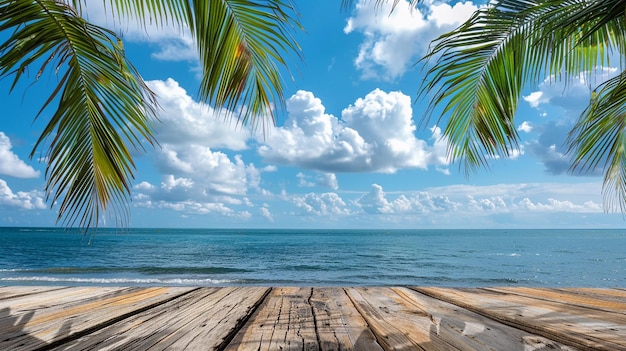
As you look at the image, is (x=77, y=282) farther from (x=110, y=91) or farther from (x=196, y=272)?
(x=110, y=91)

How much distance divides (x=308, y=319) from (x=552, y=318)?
1.05 m

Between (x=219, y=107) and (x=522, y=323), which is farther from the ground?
(x=219, y=107)

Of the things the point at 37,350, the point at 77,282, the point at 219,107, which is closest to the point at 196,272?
the point at 77,282

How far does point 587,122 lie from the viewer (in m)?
3.69

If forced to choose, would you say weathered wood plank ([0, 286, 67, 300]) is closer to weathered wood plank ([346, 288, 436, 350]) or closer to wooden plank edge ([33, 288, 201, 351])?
wooden plank edge ([33, 288, 201, 351])

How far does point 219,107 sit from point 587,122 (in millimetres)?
3391

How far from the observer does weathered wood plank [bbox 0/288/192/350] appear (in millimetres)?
1354

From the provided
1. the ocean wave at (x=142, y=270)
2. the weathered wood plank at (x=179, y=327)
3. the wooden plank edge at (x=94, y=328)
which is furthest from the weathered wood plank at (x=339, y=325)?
the ocean wave at (x=142, y=270)

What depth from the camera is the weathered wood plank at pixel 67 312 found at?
1354 millimetres

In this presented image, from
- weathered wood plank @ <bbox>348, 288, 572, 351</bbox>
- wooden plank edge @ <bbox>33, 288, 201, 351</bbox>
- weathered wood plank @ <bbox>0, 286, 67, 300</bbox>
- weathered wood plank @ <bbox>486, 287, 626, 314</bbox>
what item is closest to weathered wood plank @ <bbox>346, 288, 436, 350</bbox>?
weathered wood plank @ <bbox>348, 288, 572, 351</bbox>

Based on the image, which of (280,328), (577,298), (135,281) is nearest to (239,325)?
(280,328)

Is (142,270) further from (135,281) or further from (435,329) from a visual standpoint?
(435,329)

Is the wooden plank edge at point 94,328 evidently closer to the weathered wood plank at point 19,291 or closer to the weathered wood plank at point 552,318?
the weathered wood plank at point 19,291

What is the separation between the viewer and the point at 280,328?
1471 mm
